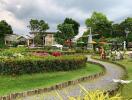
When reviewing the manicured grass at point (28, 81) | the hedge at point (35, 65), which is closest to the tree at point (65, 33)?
the hedge at point (35, 65)

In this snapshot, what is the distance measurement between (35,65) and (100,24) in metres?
65.2

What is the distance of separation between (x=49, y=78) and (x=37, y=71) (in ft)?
4.26

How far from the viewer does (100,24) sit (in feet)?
271

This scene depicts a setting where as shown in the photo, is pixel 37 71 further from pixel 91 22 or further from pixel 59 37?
pixel 91 22

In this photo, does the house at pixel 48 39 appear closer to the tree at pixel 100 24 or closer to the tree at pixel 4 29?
the tree at pixel 4 29

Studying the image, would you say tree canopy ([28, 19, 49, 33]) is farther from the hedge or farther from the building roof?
the hedge

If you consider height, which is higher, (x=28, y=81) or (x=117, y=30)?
(x=117, y=30)

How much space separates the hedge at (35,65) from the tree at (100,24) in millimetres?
59838

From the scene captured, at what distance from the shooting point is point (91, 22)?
87125 millimetres

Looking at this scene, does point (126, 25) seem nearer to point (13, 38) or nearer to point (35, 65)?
point (13, 38)

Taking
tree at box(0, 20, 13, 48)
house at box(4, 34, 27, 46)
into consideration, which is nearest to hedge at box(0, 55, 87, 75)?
tree at box(0, 20, 13, 48)

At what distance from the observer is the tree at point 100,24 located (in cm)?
8181

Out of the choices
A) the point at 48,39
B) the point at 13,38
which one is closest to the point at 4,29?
the point at 13,38

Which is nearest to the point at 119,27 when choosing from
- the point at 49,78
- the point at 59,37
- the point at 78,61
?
the point at 59,37
